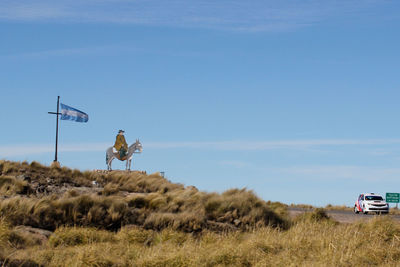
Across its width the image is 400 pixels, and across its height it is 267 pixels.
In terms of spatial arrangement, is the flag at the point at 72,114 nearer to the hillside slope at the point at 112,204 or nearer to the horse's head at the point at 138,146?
the horse's head at the point at 138,146

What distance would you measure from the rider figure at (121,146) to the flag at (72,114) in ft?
11.3

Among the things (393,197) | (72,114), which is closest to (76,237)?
(72,114)

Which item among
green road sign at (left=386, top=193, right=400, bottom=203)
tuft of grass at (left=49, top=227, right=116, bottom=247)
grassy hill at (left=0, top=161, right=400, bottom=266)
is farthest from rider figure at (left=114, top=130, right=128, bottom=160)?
green road sign at (left=386, top=193, right=400, bottom=203)

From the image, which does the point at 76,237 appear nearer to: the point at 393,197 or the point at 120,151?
the point at 120,151

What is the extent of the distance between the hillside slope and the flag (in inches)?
330

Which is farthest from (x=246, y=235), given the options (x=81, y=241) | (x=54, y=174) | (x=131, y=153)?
(x=131, y=153)

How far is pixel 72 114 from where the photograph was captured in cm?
4009

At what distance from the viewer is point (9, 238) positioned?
18250 millimetres

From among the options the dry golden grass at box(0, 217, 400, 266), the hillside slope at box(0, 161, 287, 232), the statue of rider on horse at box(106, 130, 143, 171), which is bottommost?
the dry golden grass at box(0, 217, 400, 266)

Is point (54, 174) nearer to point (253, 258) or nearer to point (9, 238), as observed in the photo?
point (9, 238)

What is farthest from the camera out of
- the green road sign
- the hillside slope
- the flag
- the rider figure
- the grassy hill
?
the green road sign

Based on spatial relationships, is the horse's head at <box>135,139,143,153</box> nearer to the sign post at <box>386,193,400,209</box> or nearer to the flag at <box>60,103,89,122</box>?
the flag at <box>60,103,89,122</box>

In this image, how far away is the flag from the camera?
39469 mm

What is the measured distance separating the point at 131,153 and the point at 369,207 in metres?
18.6
